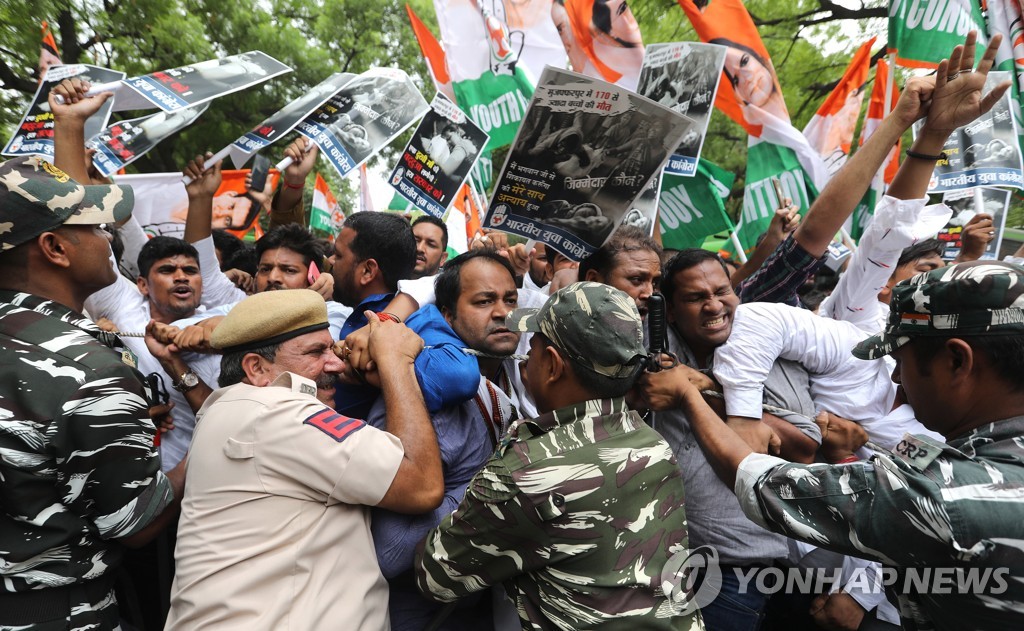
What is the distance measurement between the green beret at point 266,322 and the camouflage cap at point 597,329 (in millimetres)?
830

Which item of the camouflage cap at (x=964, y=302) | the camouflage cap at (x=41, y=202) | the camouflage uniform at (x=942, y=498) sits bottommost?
the camouflage uniform at (x=942, y=498)

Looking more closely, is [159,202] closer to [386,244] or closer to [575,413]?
[386,244]

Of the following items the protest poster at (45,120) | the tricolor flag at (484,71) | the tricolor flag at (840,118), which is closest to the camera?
the protest poster at (45,120)

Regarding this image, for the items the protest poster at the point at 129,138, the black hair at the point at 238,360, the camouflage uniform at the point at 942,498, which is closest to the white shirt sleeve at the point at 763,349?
the camouflage uniform at the point at 942,498

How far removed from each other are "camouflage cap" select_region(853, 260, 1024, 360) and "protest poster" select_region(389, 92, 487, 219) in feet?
10.7

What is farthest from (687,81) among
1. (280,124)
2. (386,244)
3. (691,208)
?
(280,124)

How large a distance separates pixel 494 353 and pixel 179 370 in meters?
1.37

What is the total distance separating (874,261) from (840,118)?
311 cm

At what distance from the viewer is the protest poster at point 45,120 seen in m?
3.54

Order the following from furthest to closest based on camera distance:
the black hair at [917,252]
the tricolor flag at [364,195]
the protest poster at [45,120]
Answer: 1. the tricolor flag at [364,195]
2. the black hair at [917,252]
3. the protest poster at [45,120]

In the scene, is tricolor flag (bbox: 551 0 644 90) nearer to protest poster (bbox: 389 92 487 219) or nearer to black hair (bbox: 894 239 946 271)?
protest poster (bbox: 389 92 487 219)

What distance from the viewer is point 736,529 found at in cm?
234

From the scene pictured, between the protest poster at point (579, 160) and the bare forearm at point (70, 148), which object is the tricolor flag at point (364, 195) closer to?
the bare forearm at point (70, 148)

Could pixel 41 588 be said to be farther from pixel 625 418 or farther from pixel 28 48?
pixel 28 48
